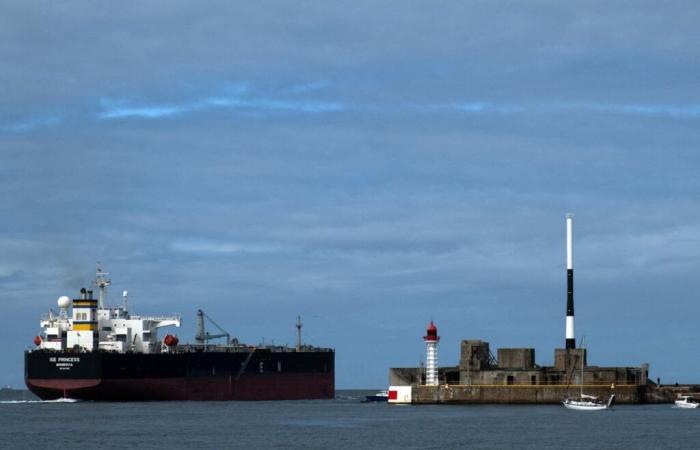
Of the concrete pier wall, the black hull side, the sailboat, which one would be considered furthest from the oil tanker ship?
the sailboat

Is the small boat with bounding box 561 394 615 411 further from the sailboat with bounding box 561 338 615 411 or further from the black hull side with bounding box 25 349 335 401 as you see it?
the black hull side with bounding box 25 349 335 401

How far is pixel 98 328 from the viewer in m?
118

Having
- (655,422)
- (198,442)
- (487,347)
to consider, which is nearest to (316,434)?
(198,442)

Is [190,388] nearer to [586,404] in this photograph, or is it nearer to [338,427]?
[338,427]

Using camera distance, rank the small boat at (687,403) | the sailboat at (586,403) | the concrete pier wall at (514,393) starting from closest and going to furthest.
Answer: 1. the sailboat at (586,403)
2. the concrete pier wall at (514,393)
3. the small boat at (687,403)

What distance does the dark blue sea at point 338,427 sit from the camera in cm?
7812

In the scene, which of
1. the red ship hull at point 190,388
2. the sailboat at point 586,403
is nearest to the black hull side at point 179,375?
the red ship hull at point 190,388

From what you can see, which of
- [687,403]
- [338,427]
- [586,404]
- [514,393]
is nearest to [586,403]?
[586,404]

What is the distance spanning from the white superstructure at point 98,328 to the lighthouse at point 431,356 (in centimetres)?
2271

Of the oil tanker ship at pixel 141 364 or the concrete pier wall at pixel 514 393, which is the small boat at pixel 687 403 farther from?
the oil tanker ship at pixel 141 364

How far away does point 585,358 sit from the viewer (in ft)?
371

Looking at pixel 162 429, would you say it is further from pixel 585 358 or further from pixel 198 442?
pixel 585 358

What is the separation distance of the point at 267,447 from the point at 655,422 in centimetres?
3091

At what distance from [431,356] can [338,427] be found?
2096 centimetres
